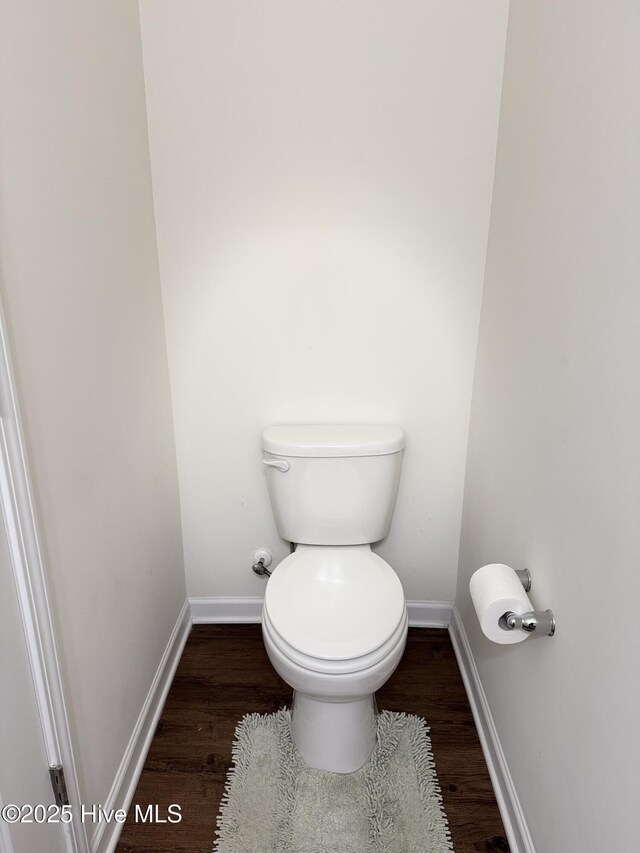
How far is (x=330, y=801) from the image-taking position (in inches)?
50.6

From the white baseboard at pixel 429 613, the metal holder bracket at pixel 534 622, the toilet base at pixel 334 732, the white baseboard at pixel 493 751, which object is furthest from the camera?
the white baseboard at pixel 429 613

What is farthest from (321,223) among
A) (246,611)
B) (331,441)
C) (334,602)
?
(246,611)

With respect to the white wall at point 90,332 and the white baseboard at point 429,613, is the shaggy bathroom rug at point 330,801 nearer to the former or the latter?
the white wall at point 90,332

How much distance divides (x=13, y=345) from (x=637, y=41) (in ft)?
3.38

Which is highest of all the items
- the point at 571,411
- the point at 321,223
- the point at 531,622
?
the point at 321,223

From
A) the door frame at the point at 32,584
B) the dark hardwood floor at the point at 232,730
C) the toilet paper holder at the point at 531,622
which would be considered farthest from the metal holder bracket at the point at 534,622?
the door frame at the point at 32,584

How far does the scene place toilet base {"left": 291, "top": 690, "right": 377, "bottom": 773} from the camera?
1.31 meters

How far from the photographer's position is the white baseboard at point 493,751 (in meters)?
1.15

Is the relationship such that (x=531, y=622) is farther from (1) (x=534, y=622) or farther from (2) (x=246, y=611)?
(2) (x=246, y=611)

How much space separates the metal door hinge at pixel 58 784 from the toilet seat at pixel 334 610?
1.55 ft

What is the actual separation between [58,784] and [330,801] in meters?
0.65

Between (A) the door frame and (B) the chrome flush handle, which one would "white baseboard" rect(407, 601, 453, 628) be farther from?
(A) the door frame

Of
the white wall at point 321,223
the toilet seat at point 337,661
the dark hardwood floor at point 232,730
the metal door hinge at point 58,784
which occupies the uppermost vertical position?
the white wall at point 321,223

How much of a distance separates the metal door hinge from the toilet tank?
809 mm
